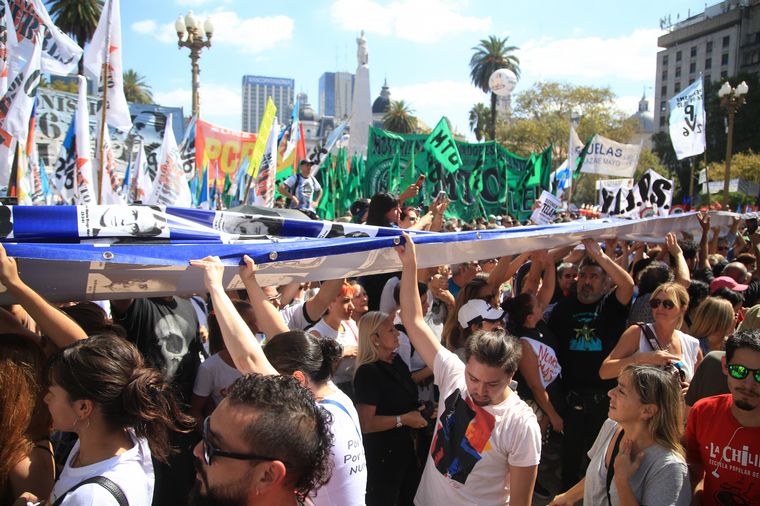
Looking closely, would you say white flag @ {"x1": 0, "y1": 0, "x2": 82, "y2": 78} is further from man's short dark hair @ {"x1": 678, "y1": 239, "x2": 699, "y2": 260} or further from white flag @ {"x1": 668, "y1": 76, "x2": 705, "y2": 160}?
white flag @ {"x1": 668, "y1": 76, "x2": 705, "y2": 160}

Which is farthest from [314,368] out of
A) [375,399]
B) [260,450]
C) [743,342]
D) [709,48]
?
[709,48]

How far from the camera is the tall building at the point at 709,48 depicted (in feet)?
248

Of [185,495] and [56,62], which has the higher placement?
[56,62]

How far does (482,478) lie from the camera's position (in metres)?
2.78

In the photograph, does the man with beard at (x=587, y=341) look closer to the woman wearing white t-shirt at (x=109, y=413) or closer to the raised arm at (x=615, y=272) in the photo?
the raised arm at (x=615, y=272)

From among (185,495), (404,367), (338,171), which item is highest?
(338,171)

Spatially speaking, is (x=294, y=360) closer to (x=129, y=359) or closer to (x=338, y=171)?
(x=129, y=359)

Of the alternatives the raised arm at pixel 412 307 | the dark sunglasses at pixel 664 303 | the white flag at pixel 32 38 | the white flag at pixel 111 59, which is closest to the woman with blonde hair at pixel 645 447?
the raised arm at pixel 412 307

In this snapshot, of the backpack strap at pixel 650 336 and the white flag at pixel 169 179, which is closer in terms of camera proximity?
the backpack strap at pixel 650 336

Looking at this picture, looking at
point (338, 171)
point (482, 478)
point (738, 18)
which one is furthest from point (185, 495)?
point (738, 18)

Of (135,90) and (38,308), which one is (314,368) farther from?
(135,90)

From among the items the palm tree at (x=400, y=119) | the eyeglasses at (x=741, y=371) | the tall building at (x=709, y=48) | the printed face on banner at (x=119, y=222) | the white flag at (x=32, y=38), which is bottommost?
the eyeglasses at (x=741, y=371)

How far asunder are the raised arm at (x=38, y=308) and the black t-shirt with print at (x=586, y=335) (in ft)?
11.8

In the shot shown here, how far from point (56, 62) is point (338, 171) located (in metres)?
11.3
